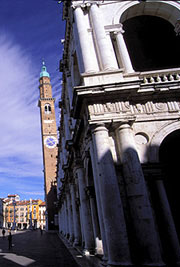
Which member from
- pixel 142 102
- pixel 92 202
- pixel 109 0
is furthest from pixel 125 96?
pixel 109 0

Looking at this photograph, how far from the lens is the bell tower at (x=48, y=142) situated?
4703cm

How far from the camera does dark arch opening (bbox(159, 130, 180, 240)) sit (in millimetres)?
9195

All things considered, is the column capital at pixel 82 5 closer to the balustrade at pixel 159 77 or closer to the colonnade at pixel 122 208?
the balustrade at pixel 159 77

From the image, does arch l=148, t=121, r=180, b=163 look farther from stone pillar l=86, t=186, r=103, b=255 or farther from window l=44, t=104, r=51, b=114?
window l=44, t=104, r=51, b=114

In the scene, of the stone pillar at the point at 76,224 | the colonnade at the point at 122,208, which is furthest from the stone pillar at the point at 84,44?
the stone pillar at the point at 76,224

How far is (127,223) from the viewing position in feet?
23.8

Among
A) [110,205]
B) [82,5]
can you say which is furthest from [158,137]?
[82,5]

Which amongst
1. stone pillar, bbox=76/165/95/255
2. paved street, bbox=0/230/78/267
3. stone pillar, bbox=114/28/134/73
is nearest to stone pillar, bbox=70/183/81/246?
paved street, bbox=0/230/78/267

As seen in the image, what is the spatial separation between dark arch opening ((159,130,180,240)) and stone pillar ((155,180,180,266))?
31.9 inches

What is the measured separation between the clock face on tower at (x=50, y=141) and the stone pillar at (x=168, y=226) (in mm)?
44603

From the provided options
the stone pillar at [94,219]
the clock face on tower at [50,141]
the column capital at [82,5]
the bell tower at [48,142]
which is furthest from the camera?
the clock face on tower at [50,141]

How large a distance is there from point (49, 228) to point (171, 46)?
43.2 meters

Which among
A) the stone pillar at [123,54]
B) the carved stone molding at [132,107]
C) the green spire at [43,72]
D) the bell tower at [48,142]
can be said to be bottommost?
the carved stone molding at [132,107]

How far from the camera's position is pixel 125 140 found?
26.7 ft
